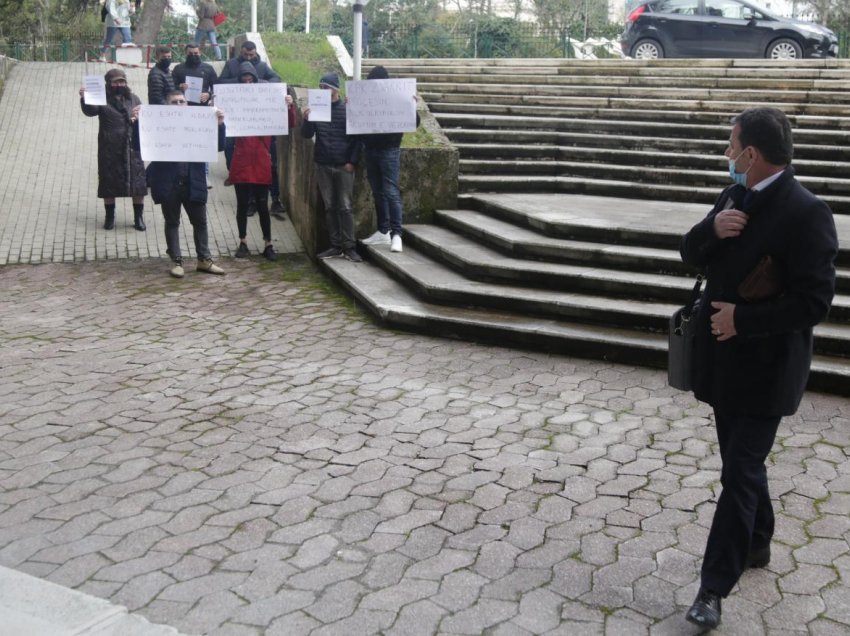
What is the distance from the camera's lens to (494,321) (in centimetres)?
838

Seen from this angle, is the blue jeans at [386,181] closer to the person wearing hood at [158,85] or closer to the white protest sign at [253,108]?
the white protest sign at [253,108]

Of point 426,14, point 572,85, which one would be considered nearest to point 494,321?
point 572,85

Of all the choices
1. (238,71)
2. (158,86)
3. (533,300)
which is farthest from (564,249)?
(158,86)

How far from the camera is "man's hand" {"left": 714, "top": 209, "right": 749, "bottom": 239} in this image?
401 centimetres

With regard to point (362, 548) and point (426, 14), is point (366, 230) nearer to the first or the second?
point (362, 548)

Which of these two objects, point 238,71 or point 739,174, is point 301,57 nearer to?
point 238,71

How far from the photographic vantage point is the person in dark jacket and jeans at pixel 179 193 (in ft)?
34.0

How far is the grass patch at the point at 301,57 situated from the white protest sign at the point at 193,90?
1.52 metres

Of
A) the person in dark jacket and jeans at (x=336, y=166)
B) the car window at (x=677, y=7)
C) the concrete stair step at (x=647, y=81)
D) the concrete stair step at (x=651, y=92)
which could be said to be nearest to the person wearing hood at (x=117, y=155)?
the person in dark jacket and jeans at (x=336, y=166)

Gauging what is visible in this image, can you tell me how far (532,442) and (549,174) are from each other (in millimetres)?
7137

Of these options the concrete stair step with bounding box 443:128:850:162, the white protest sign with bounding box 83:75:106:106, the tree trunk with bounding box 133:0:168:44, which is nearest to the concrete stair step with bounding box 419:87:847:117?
the concrete stair step with bounding box 443:128:850:162

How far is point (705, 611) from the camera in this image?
404 centimetres

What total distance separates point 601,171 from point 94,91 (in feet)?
19.6

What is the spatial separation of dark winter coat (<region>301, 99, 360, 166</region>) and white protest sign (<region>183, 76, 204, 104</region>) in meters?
2.15
